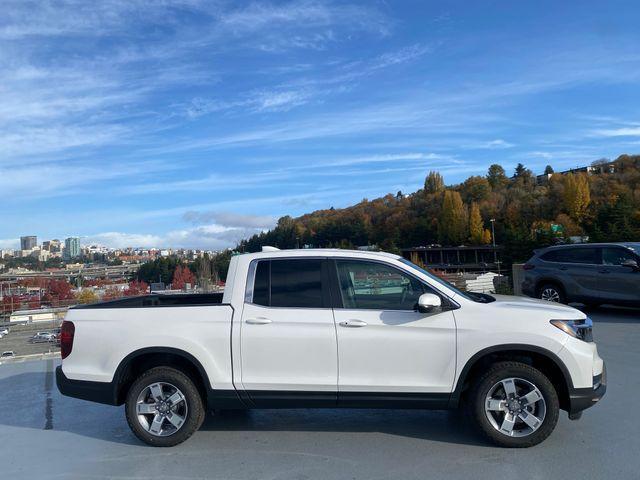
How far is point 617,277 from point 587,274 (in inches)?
23.1

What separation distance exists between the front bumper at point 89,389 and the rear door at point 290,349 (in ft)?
3.99

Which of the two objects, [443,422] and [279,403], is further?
[443,422]

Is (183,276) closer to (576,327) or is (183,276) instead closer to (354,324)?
(354,324)

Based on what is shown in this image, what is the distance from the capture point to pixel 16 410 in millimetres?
6219

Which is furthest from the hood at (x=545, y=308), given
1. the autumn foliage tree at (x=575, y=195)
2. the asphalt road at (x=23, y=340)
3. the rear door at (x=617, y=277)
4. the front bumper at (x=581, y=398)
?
the autumn foliage tree at (x=575, y=195)

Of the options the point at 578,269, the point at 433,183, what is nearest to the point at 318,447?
the point at 578,269

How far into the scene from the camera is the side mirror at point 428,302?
15.1 feet

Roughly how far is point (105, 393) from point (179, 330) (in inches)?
34.8

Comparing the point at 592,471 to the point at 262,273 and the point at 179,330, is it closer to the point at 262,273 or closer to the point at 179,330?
the point at 262,273

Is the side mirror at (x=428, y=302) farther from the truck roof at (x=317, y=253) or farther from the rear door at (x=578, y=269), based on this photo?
the rear door at (x=578, y=269)

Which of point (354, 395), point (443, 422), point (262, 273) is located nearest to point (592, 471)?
point (443, 422)

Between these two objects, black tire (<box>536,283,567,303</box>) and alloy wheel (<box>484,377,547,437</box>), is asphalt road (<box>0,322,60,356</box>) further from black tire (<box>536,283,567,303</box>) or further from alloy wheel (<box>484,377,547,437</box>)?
alloy wheel (<box>484,377,547,437</box>)

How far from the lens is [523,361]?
477 centimetres

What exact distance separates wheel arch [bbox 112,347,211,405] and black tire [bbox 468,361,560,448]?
228cm
